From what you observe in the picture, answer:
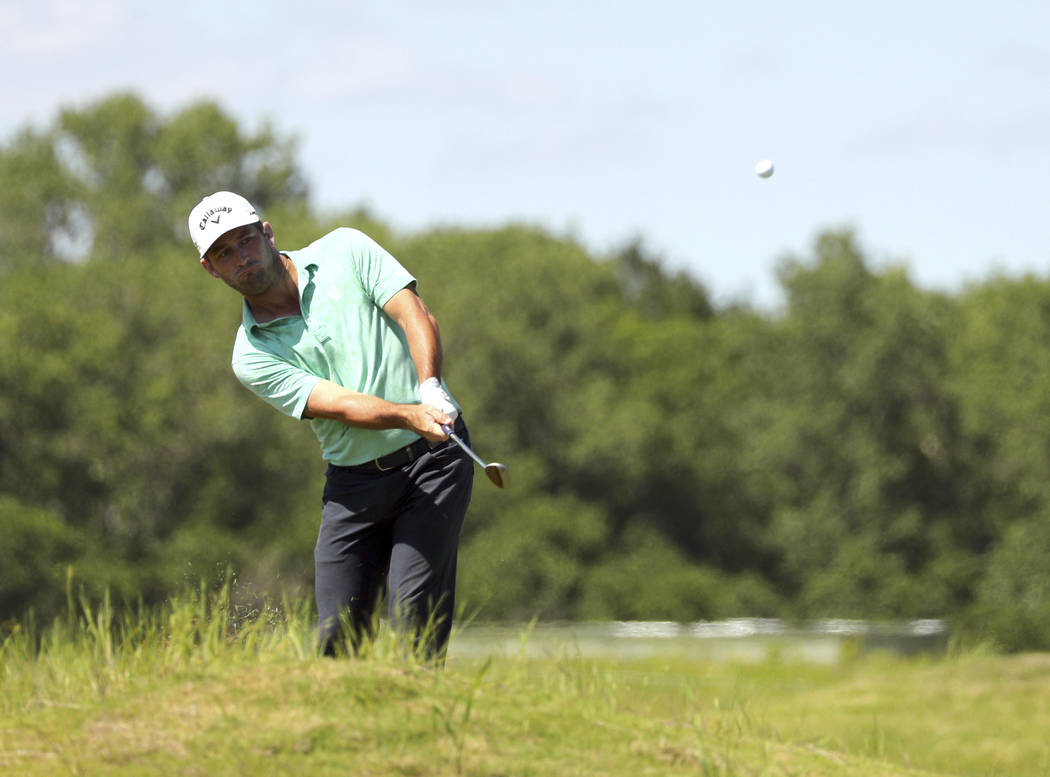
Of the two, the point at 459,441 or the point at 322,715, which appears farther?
the point at 459,441

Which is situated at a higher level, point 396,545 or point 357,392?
point 357,392

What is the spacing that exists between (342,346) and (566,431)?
45.8 m

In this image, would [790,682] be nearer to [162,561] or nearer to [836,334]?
[162,561]

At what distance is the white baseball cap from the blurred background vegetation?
3298 cm

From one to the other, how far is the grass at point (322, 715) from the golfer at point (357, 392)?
30cm

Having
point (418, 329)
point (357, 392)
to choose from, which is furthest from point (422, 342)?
point (357, 392)

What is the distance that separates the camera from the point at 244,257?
6.39 metres

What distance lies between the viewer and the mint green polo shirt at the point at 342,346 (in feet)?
21.2

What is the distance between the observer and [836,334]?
5316 centimetres

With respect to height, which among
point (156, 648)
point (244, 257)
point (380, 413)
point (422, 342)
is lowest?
point (156, 648)

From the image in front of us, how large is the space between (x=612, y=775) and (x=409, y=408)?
165 centimetres

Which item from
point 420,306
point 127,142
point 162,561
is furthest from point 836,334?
point 420,306

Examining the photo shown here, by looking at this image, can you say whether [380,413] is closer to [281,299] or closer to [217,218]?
[281,299]

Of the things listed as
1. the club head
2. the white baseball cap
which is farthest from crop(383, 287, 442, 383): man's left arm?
the white baseball cap
